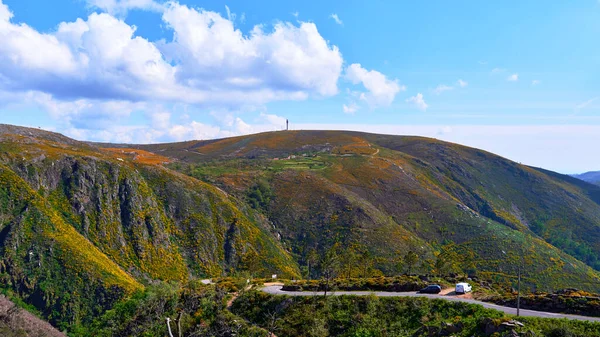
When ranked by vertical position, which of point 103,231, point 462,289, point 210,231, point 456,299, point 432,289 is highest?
point 462,289

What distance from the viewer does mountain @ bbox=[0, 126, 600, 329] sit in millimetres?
73062

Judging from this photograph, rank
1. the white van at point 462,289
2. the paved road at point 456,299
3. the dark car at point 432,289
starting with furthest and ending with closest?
1. the dark car at point 432,289
2. the white van at point 462,289
3. the paved road at point 456,299

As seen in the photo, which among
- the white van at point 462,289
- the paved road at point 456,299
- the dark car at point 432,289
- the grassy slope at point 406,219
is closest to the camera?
the paved road at point 456,299

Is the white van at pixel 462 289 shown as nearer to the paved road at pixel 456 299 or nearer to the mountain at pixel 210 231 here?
the paved road at pixel 456 299

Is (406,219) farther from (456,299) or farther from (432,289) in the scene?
(456,299)

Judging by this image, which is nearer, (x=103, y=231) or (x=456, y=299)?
(x=456, y=299)

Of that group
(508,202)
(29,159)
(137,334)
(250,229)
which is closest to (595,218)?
(508,202)

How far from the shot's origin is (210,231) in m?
106

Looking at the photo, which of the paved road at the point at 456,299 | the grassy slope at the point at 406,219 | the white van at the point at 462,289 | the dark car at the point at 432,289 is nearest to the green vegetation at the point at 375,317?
the paved road at the point at 456,299

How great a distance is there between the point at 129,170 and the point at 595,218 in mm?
206486

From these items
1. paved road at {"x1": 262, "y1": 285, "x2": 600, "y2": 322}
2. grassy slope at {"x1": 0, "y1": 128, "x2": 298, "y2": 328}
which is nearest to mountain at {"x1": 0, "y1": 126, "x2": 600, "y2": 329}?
grassy slope at {"x1": 0, "y1": 128, "x2": 298, "y2": 328}

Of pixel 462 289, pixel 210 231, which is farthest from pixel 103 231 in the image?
pixel 462 289

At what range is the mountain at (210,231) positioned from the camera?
7306cm

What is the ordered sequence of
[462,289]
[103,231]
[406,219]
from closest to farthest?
[462,289]
[103,231]
[406,219]
